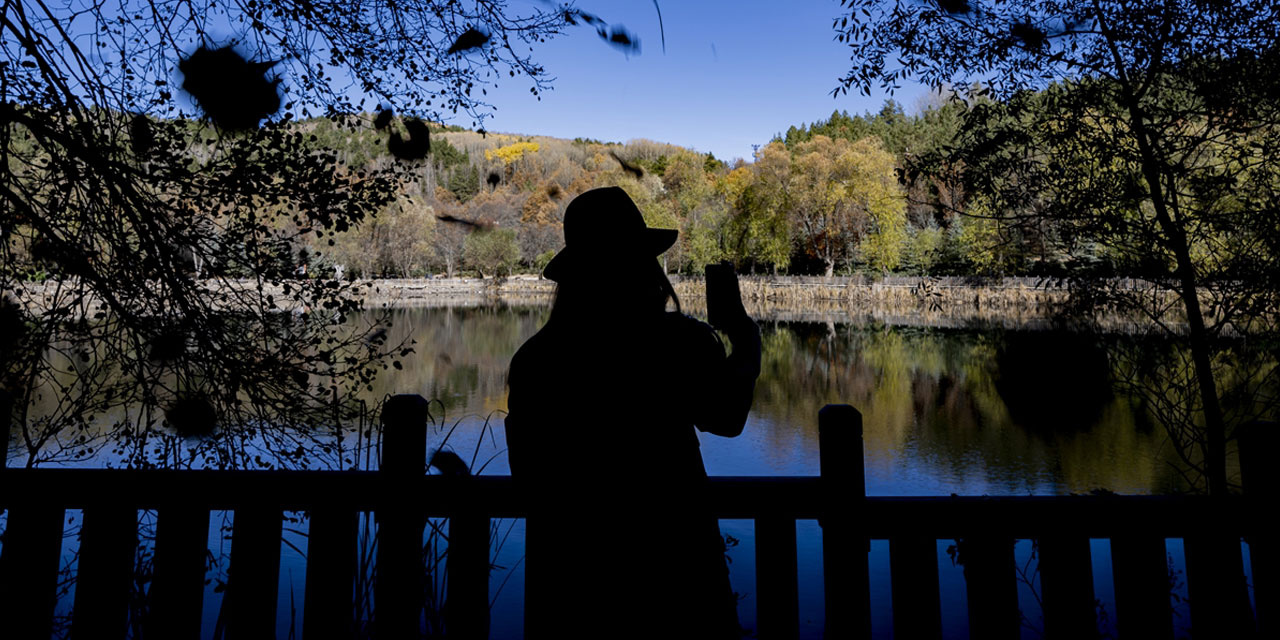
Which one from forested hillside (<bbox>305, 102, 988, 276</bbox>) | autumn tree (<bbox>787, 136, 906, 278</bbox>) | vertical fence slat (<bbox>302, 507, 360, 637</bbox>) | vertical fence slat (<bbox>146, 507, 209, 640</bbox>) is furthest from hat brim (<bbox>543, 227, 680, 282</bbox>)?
autumn tree (<bbox>787, 136, 906, 278</bbox>)

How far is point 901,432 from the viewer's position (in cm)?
1163

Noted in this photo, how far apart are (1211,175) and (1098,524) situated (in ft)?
11.2

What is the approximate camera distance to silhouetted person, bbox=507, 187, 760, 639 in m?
1.36

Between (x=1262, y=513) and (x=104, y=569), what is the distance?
2.56m

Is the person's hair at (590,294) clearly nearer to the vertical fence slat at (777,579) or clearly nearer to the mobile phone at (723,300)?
the mobile phone at (723,300)

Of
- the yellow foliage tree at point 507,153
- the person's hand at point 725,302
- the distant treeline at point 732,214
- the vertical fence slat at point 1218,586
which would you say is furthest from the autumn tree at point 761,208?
the person's hand at point 725,302

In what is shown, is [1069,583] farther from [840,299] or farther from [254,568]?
[840,299]

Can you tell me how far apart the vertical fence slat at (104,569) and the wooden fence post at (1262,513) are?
2.46m

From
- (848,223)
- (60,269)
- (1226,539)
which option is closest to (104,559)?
(60,269)

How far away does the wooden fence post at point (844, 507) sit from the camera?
64.9 inches

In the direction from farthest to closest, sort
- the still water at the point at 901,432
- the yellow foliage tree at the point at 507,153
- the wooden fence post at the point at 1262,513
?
the yellow foliage tree at the point at 507,153 < the still water at the point at 901,432 < the wooden fence post at the point at 1262,513

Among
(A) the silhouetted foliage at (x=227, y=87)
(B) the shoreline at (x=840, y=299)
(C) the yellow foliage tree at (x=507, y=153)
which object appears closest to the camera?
(A) the silhouetted foliage at (x=227, y=87)

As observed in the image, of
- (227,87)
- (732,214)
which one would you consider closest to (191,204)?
(227,87)

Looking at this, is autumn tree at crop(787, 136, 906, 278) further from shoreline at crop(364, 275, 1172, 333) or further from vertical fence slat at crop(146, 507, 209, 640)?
vertical fence slat at crop(146, 507, 209, 640)
